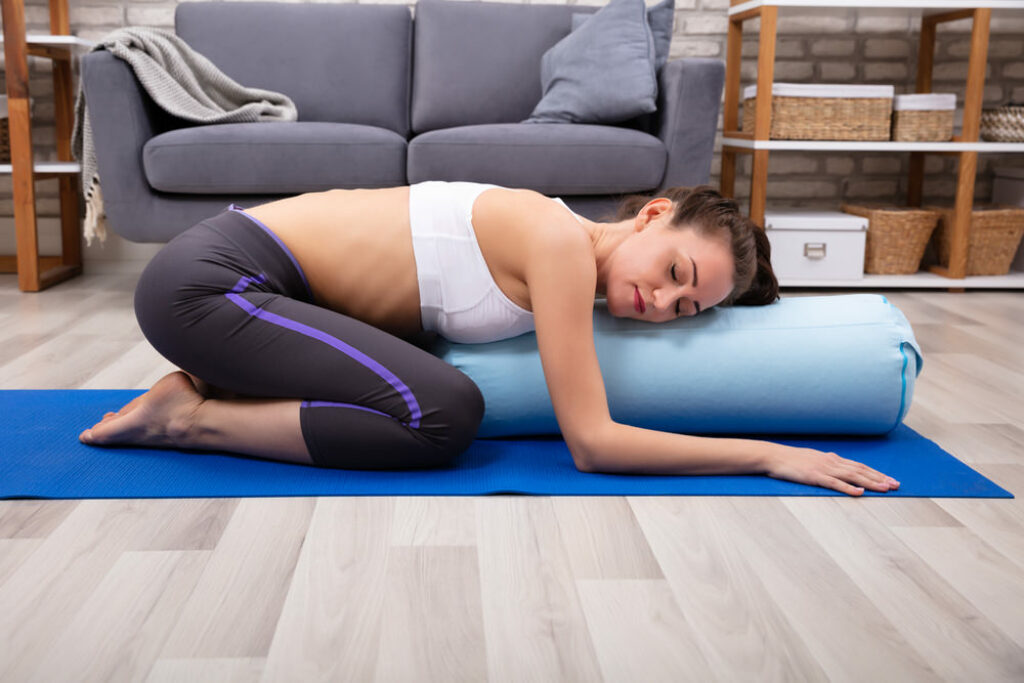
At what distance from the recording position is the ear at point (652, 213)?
4.80 ft

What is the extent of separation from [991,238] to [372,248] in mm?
2547

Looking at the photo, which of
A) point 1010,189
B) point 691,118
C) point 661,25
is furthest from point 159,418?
point 1010,189

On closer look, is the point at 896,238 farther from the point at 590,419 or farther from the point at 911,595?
the point at 911,595

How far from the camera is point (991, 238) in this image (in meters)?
3.27

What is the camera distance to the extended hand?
4.57 ft

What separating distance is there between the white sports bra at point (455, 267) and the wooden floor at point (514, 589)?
299 mm

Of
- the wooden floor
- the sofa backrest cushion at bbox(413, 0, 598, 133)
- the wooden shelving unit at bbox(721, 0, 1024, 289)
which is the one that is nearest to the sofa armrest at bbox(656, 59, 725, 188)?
the wooden shelving unit at bbox(721, 0, 1024, 289)

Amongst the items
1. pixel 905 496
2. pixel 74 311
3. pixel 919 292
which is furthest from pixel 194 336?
pixel 919 292

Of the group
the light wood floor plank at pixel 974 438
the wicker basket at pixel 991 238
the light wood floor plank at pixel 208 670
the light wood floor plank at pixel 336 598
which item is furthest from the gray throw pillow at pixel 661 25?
the light wood floor plank at pixel 208 670

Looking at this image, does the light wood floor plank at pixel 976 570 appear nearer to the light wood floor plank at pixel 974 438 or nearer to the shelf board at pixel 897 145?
the light wood floor plank at pixel 974 438

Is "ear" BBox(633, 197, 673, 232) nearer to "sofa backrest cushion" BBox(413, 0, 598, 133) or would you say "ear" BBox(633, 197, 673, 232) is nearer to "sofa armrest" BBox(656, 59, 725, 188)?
"sofa armrest" BBox(656, 59, 725, 188)

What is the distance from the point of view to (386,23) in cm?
331

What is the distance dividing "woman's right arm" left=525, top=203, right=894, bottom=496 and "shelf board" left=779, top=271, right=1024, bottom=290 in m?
1.89

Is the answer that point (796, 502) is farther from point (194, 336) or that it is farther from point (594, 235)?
point (194, 336)
